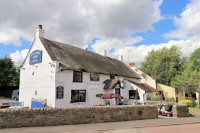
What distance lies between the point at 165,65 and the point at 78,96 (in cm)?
3728

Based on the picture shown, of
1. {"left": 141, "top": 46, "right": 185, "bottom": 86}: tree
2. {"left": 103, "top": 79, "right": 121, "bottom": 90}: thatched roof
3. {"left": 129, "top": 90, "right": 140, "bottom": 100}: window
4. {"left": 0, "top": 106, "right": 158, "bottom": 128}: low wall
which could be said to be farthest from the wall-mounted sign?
{"left": 141, "top": 46, "right": 185, "bottom": 86}: tree

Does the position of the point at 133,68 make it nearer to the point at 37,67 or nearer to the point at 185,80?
the point at 185,80

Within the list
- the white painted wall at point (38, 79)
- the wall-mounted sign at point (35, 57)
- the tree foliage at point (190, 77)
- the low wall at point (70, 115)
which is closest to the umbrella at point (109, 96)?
the white painted wall at point (38, 79)

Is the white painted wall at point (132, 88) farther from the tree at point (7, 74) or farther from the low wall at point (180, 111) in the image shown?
the tree at point (7, 74)

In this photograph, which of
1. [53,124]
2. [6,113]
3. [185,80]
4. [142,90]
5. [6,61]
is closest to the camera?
[6,113]

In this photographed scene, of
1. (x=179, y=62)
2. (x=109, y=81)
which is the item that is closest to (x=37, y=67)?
(x=109, y=81)

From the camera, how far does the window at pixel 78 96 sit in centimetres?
3105

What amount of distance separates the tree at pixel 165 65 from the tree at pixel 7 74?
3165 cm

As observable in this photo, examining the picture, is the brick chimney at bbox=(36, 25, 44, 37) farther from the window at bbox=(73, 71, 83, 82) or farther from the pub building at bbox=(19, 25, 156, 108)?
the window at bbox=(73, 71, 83, 82)

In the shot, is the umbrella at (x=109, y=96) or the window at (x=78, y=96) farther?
the umbrella at (x=109, y=96)

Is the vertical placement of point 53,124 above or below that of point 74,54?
below

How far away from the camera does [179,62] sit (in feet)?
214

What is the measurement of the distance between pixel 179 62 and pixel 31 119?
5469cm

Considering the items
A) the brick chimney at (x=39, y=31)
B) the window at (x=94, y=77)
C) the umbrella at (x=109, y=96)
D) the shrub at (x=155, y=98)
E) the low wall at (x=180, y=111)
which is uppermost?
the brick chimney at (x=39, y=31)
